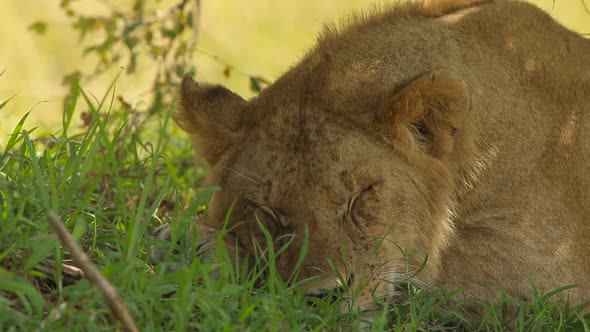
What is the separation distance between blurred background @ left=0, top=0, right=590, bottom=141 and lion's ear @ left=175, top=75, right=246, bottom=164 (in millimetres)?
5439

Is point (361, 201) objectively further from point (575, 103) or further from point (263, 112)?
point (575, 103)

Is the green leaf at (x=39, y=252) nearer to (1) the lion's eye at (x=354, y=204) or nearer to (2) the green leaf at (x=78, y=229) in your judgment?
(2) the green leaf at (x=78, y=229)

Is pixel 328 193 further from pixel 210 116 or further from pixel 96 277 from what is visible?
pixel 96 277

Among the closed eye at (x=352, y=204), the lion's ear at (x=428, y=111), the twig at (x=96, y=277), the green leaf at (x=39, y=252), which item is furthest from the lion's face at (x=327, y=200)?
the twig at (x=96, y=277)

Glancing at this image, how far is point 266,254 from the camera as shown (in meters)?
4.05

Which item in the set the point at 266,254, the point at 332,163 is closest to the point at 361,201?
the point at 332,163

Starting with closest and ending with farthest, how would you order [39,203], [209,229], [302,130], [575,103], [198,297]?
1. [198,297]
2. [39,203]
3. [302,130]
4. [209,229]
5. [575,103]

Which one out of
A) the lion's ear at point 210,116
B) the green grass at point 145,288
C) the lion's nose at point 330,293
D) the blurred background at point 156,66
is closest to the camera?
the green grass at point 145,288

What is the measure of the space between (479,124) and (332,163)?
834mm

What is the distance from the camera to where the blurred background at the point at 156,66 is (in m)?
11.0

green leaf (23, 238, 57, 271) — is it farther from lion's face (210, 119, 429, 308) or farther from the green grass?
lion's face (210, 119, 429, 308)

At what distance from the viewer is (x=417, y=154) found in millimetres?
4156

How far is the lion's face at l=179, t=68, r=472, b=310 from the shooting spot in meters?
3.88

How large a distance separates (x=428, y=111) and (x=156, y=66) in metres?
6.21
